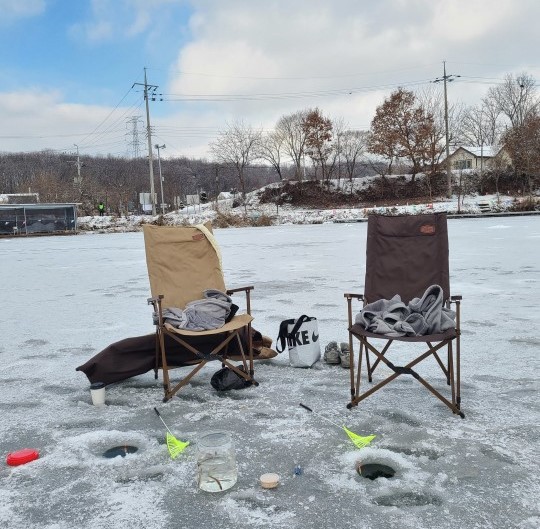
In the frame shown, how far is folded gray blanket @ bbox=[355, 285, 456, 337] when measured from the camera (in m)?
2.98

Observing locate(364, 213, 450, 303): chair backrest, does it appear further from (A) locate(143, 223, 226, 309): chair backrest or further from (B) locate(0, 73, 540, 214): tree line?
(B) locate(0, 73, 540, 214): tree line

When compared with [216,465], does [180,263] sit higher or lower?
higher

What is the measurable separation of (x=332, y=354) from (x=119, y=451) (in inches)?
71.5

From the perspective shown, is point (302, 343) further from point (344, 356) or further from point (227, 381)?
point (227, 381)

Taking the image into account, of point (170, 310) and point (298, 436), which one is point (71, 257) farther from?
point (298, 436)

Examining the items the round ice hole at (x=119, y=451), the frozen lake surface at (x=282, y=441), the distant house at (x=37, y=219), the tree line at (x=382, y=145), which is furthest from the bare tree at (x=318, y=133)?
the round ice hole at (x=119, y=451)

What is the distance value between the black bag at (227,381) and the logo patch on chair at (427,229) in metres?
1.58

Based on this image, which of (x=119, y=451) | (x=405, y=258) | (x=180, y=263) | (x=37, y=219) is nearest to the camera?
(x=119, y=451)

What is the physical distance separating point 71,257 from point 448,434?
1301 cm

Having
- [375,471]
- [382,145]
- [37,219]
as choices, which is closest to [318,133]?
[382,145]

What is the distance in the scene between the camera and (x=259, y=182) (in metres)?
72.2

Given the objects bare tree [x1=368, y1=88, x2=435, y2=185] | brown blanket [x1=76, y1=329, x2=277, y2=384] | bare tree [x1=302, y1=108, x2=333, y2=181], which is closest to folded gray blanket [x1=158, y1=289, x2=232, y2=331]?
brown blanket [x1=76, y1=329, x2=277, y2=384]

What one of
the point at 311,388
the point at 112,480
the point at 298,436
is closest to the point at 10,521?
the point at 112,480

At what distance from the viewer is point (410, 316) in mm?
3070
